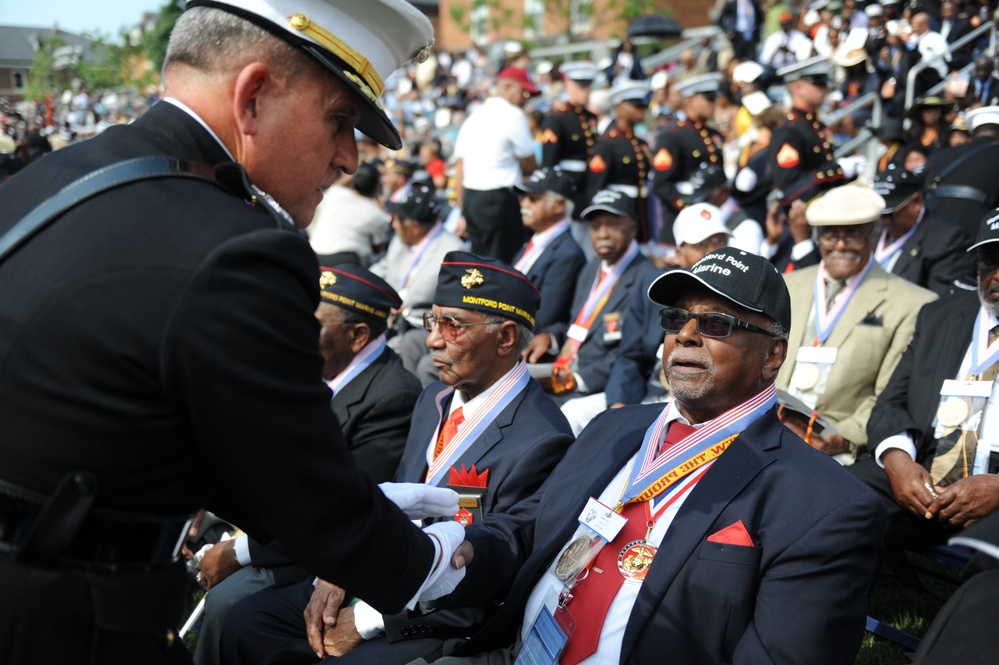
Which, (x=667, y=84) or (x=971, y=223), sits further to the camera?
(x=667, y=84)

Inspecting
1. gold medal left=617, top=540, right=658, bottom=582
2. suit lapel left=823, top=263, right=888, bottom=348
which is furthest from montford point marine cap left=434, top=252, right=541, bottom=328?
suit lapel left=823, top=263, right=888, bottom=348

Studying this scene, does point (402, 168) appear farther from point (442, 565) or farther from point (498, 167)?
point (442, 565)

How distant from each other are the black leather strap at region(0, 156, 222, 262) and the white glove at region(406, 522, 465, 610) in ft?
3.13

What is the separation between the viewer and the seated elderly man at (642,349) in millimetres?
6105

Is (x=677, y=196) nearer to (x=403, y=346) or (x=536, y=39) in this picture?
(x=403, y=346)

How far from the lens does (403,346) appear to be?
25.6 feet

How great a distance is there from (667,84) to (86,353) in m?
17.3

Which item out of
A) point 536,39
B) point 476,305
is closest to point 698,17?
point 536,39

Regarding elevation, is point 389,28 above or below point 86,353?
above

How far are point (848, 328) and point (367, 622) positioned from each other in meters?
3.20

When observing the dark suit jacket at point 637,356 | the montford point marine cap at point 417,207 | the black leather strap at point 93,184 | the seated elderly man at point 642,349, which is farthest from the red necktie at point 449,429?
the montford point marine cap at point 417,207

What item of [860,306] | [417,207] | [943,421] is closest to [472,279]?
[943,421]

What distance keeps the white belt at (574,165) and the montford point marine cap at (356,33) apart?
8572 mm

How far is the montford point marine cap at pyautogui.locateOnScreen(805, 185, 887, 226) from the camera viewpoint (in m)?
5.70
